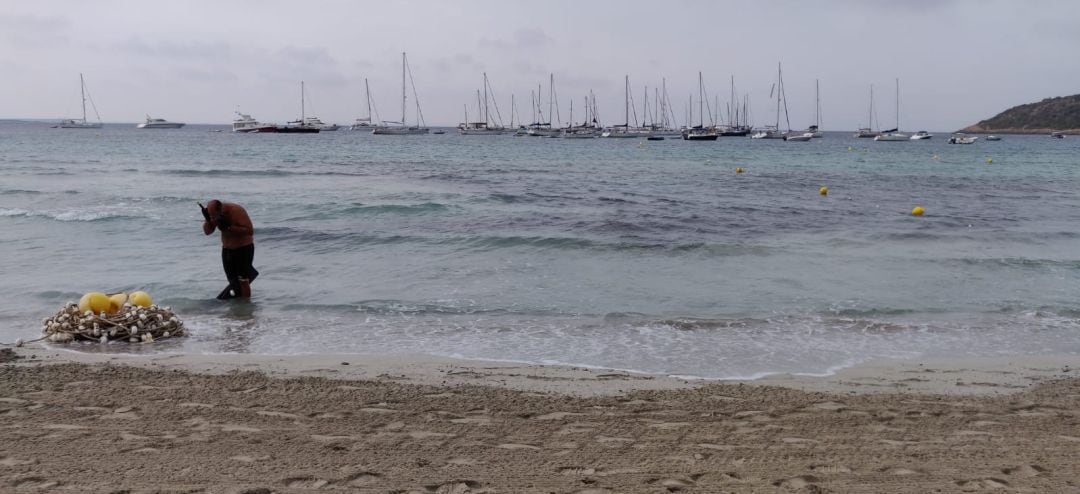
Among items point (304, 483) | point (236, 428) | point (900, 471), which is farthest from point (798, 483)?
point (236, 428)

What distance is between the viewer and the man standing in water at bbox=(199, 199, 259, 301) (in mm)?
9906

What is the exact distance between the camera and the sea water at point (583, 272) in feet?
27.6

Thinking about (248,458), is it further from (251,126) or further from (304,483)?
(251,126)

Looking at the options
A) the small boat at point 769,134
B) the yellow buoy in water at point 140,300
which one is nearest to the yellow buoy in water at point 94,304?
the yellow buoy in water at point 140,300

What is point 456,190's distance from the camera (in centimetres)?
2647

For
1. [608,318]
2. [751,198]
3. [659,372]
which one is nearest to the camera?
[659,372]

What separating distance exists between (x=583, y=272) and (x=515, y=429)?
286 inches

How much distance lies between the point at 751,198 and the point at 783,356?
697 inches

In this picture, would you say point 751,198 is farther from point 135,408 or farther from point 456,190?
point 135,408

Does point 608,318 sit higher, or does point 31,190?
point 31,190

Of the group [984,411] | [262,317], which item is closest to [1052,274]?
[984,411]

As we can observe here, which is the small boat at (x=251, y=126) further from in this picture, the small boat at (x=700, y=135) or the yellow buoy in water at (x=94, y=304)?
the yellow buoy in water at (x=94, y=304)

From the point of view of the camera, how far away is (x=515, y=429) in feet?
17.6

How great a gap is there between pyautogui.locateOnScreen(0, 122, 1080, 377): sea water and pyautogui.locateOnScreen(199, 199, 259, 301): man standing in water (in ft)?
1.02
